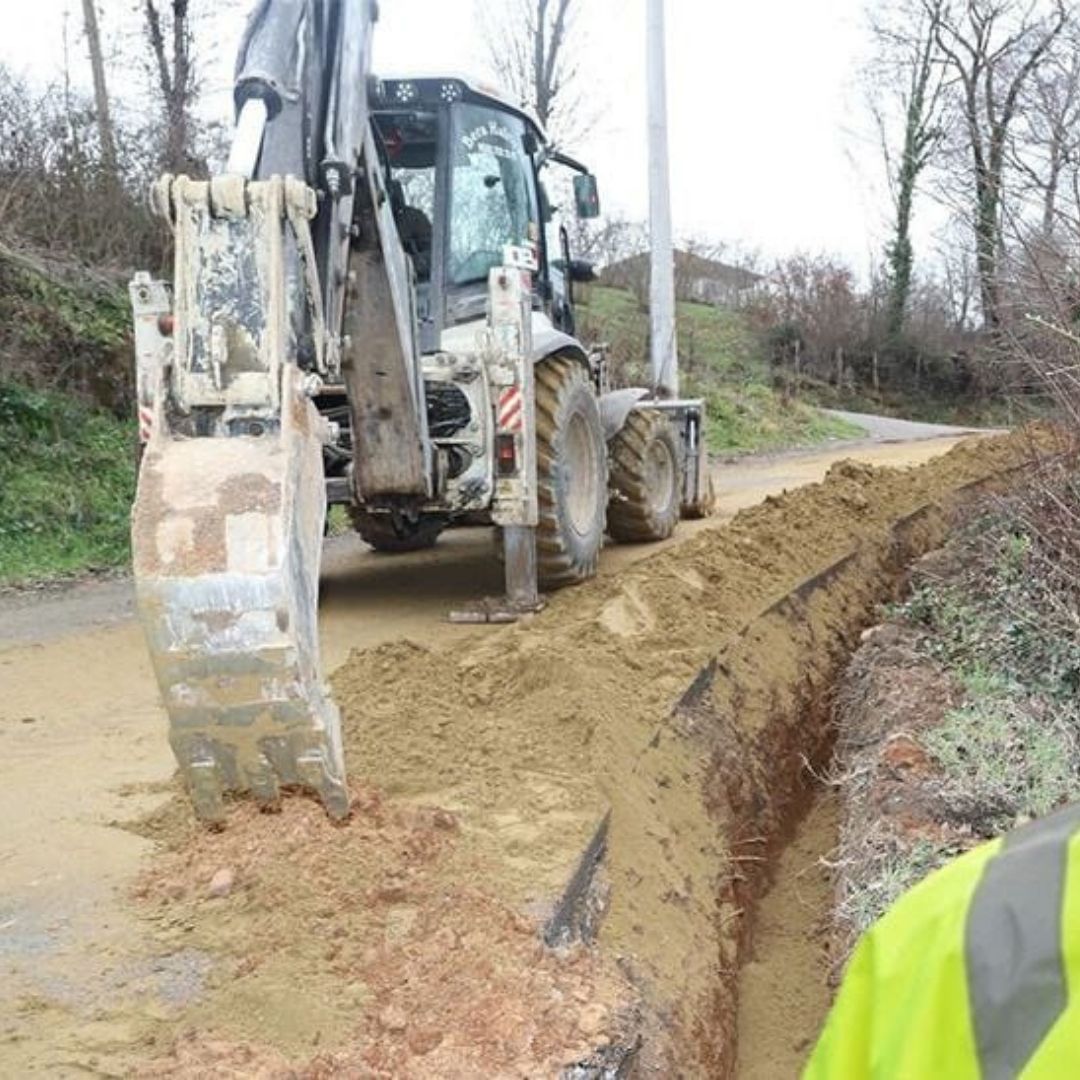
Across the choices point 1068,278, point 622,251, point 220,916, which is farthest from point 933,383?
point 220,916

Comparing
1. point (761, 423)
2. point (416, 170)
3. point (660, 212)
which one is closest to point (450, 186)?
point (416, 170)

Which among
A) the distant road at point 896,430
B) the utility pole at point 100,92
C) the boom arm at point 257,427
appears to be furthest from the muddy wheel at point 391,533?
the distant road at point 896,430

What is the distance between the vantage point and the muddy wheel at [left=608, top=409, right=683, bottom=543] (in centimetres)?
984

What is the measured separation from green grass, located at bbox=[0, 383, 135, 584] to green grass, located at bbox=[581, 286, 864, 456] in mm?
9632

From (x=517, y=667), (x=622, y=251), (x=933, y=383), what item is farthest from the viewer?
(x=933, y=383)

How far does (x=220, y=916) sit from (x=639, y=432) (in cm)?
671

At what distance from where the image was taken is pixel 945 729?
210 inches

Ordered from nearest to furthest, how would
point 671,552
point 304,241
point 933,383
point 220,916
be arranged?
point 220,916 < point 304,241 < point 671,552 < point 933,383

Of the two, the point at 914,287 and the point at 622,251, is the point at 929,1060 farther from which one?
the point at 914,287

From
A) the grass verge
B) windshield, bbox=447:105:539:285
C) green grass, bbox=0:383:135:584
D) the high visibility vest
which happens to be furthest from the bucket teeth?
green grass, bbox=0:383:135:584

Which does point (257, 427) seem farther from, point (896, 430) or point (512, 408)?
point (896, 430)

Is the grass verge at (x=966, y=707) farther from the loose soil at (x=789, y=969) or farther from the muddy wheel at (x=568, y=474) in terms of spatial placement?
the muddy wheel at (x=568, y=474)

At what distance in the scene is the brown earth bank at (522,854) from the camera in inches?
127

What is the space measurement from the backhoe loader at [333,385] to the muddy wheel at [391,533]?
0.12ft
